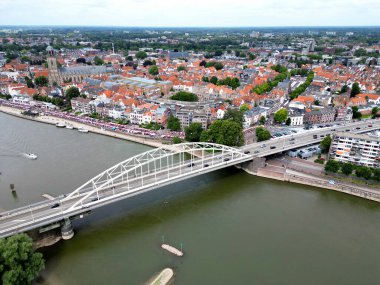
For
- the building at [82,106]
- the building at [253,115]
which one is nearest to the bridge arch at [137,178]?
the building at [253,115]

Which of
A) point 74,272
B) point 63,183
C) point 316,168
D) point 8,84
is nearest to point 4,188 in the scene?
point 63,183

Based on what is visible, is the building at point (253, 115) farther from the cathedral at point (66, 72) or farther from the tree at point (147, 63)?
the tree at point (147, 63)

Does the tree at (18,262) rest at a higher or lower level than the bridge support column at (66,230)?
higher

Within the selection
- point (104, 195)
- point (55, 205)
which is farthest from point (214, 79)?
point (55, 205)

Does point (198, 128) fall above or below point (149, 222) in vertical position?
above

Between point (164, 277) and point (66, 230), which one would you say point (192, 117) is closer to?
point (66, 230)

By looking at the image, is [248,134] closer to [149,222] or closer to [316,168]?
[316,168]

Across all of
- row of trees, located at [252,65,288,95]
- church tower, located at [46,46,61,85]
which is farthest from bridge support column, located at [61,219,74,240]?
church tower, located at [46,46,61,85]
